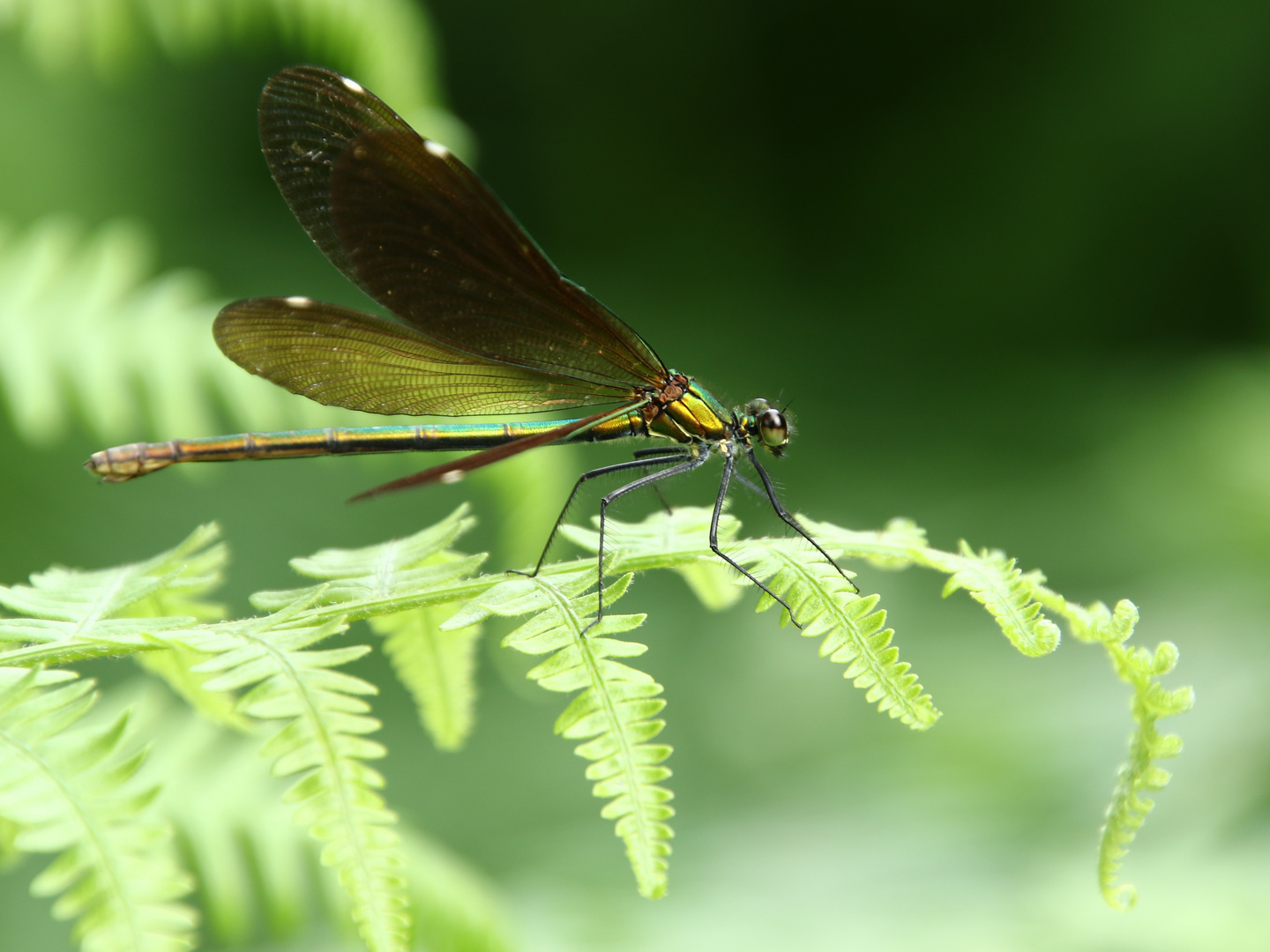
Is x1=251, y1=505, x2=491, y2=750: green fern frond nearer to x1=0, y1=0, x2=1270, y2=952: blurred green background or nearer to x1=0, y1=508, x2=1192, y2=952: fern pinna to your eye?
x1=0, y1=508, x2=1192, y2=952: fern pinna

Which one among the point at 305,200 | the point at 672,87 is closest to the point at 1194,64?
the point at 672,87

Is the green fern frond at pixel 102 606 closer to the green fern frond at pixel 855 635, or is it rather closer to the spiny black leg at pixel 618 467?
the spiny black leg at pixel 618 467

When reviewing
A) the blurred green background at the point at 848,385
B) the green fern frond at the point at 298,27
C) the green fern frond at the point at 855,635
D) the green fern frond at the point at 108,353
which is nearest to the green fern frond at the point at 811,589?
the green fern frond at the point at 855,635

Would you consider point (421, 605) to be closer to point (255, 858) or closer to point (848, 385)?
point (255, 858)

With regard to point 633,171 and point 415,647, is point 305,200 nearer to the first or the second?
→ point 415,647

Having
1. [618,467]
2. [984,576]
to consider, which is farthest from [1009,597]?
[618,467]

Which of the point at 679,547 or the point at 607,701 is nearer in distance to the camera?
the point at 607,701

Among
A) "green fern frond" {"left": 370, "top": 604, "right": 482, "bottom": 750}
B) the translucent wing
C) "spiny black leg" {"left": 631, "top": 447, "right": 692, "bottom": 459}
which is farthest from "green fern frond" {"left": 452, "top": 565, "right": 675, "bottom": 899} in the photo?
the translucent wing
